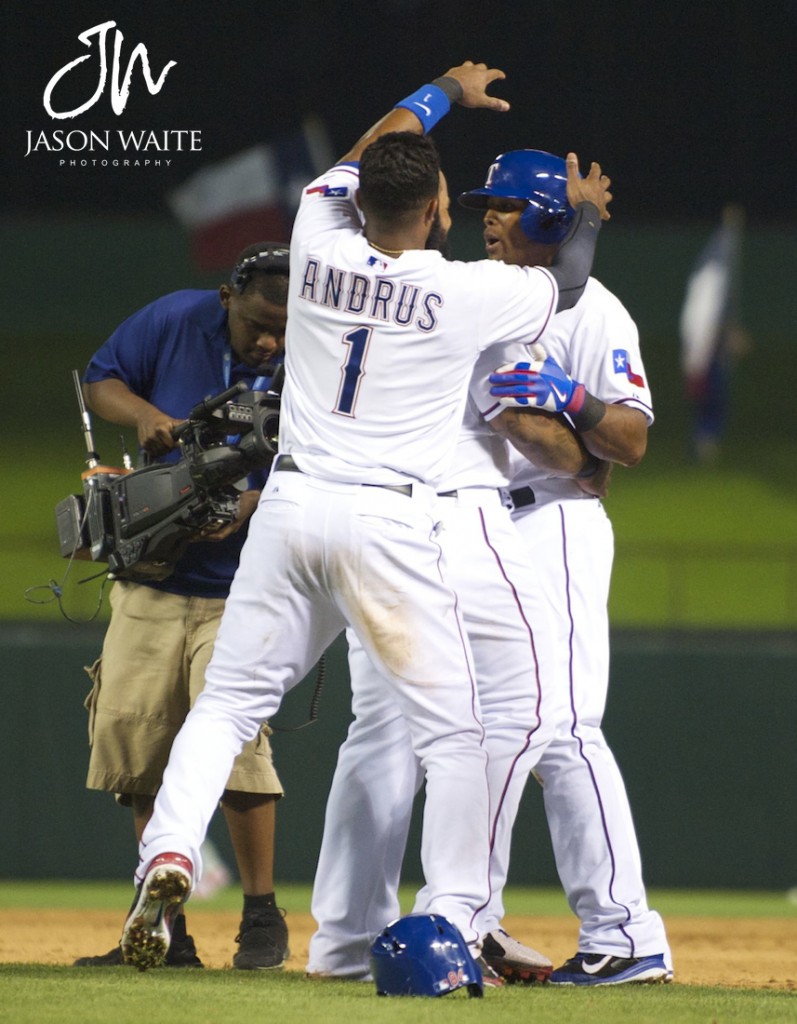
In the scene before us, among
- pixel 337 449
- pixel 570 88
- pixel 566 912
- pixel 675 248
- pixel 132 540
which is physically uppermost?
pixel 570 88

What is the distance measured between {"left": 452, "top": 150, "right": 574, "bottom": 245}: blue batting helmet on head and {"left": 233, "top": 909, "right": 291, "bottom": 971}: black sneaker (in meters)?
1.85

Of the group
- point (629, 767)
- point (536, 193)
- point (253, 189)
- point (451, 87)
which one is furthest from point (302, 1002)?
point (253, 189)

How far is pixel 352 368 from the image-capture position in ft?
10.2

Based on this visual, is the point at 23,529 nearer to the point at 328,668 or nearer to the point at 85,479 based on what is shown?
the point at 328,668

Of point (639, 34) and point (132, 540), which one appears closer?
point (132, 540)

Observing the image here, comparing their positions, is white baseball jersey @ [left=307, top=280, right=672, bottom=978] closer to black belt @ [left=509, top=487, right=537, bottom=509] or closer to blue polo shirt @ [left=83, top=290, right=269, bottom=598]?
black belt @ [left=509, top=487, right=537, bottom=509]

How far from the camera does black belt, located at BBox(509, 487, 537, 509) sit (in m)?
3.77

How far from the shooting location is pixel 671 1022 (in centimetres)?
265

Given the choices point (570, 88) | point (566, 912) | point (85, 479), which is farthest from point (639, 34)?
point (85, 479)

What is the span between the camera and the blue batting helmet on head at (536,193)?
3.75m

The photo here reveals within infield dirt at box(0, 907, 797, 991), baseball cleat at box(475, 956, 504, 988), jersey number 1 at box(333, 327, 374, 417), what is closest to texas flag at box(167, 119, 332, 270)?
infield dirt at box(0, 907, 797, 991)

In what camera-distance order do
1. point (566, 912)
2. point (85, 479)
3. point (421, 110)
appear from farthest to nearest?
point (566, 912) → point (85, 479) → point (421, 110)

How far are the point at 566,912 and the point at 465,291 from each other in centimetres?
464

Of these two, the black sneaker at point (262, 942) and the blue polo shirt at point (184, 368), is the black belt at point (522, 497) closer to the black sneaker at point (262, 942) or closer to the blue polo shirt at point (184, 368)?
the blue polo shirt at point (184, 368)
